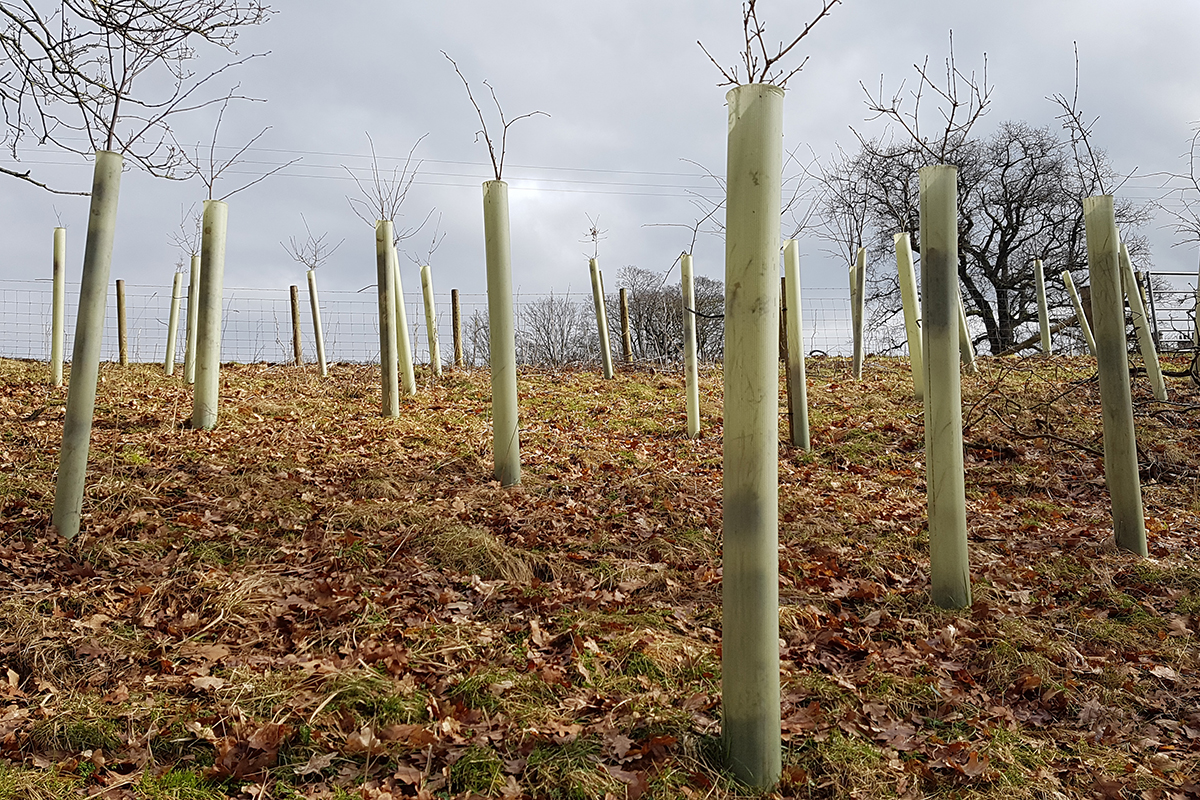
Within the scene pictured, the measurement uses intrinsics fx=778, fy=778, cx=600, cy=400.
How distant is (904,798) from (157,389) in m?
10.3

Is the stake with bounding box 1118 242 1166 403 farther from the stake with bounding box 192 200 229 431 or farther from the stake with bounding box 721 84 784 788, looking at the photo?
the stake with bounding box 192 200 229 431

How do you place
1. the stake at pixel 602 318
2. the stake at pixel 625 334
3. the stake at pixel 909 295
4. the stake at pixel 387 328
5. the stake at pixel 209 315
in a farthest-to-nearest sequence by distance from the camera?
the stake at pixel 625 334
the stake at pixel 602 318
the stake at pixel 909 295
the stake at pixel 387 328
the stake at pixel 209 315

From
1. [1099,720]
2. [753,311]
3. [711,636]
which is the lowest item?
[1099,720]

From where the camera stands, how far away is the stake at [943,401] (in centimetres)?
416

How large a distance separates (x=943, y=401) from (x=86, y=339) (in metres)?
5.00

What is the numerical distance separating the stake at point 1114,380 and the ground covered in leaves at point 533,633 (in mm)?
242

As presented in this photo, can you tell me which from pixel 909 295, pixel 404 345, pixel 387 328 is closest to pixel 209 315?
pixel 387 328

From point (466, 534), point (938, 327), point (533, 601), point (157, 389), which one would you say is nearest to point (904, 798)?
point (533, 601)

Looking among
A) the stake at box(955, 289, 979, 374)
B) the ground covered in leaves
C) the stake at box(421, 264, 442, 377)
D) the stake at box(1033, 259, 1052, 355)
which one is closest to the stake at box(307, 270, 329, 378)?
the stake at box(421, 264, 442, 377)

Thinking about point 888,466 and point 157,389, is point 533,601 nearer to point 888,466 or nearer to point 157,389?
point 888,466

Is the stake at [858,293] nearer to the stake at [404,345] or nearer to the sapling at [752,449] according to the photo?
the stake at [404,345]

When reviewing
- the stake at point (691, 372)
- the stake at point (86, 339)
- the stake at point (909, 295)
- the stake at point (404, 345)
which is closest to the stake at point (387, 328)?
the stake at point (404, 345)

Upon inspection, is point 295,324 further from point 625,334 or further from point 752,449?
point 752,449

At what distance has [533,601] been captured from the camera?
13.3 ft
